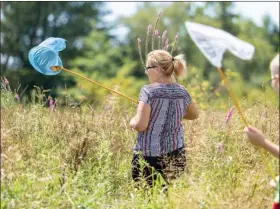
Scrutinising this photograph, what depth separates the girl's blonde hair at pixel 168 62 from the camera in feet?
18.7

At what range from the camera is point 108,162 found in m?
5.87

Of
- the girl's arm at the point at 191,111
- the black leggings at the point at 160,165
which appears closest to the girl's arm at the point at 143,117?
the black leggings at the point at 160,165

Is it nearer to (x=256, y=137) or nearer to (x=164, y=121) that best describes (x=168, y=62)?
(x=164, y=121)

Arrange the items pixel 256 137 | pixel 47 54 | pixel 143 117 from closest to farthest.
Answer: pixel 256 137 → pixel 143 117 → pixel 47 54

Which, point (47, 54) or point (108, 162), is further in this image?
point (47, 54)

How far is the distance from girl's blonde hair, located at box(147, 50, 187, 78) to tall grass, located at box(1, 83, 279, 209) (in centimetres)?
60

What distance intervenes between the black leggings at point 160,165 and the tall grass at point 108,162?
0.09 metres

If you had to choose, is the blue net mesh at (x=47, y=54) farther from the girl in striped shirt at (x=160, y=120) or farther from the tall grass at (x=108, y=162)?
the girl in striped shirt at (x=160, y=120)

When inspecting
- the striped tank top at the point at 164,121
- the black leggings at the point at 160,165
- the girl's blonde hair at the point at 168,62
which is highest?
the girl's blonde hair at the point at 168,62

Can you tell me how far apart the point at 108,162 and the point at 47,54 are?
3.57ft

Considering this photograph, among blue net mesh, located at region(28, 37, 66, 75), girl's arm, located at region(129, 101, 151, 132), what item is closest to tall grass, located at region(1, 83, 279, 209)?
girl's arm, located at region(129, 101, 151, 132)

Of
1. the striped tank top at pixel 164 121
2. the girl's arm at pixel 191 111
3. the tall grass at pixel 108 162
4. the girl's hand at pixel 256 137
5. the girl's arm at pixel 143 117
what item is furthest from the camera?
the girl's arm at pixel 191 111

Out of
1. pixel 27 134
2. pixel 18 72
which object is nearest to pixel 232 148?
pixel 27 134

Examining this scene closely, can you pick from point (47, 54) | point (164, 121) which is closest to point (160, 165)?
point (164, 121)
